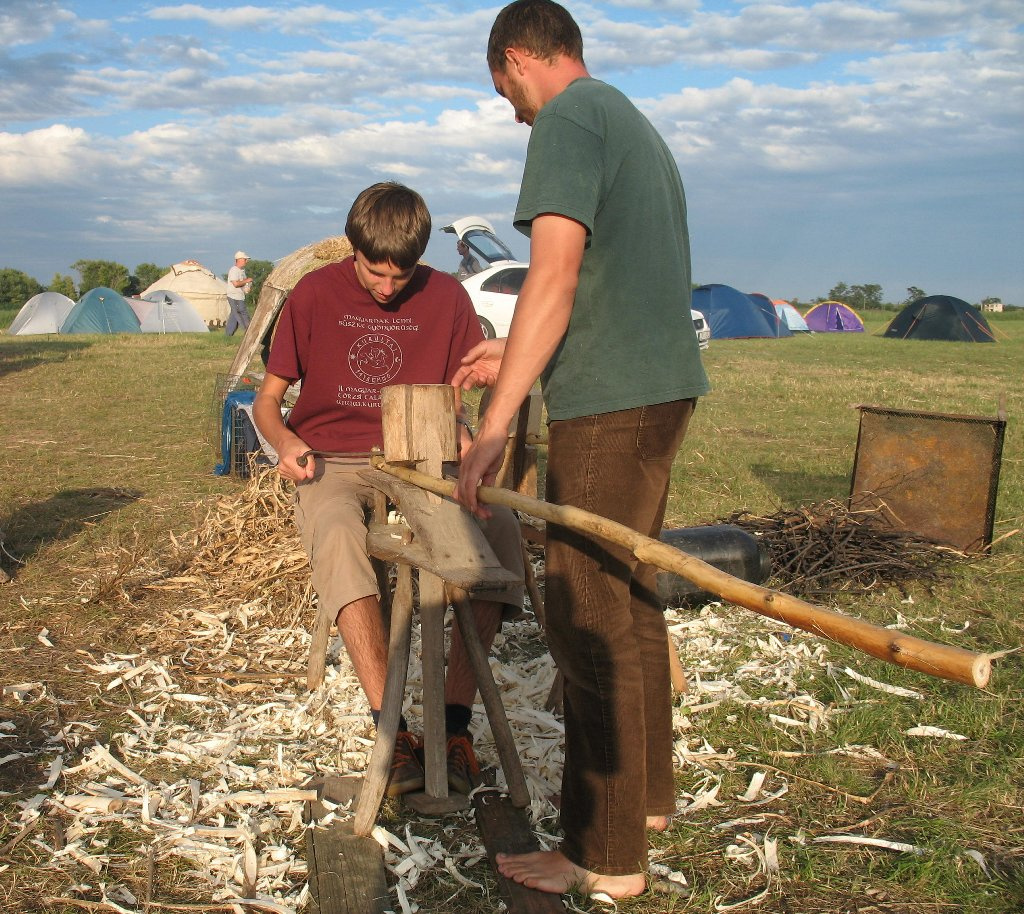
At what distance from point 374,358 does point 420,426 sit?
2.27 feet

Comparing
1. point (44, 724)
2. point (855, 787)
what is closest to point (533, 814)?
point (855, 787)

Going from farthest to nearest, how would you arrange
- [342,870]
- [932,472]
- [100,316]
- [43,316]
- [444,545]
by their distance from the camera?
1. [43,316]
2. [100,316]
3. [932,472]
4. [444,545]
5. [342,870]

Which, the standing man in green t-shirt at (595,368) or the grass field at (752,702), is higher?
the standing man in green t-shirt at (595,368)

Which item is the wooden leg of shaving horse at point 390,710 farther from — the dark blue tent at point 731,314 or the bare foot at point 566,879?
the dark blue tent at point 731,314

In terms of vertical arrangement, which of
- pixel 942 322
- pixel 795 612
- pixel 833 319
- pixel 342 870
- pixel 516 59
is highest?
pixel 833 319

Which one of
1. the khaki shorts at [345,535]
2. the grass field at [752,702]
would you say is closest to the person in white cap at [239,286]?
the grass field at [752,702]

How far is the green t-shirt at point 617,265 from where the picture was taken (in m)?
Answer: 2.30

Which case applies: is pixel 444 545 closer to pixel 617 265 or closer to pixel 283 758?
pixel 617 265

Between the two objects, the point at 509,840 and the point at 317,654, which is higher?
the point at 317,654

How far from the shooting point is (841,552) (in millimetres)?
5410

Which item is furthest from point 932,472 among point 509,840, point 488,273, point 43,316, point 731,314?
point 43,316

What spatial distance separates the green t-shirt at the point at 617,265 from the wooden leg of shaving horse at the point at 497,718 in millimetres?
992

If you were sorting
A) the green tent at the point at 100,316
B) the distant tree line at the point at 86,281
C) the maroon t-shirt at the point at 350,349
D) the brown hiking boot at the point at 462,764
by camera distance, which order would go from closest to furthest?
the brown hiking boot at the point at 462,764, the maroon t-shirt at the point at 350,349, the green tent at the point at 100,316, the distant tree line at the point at 86,281

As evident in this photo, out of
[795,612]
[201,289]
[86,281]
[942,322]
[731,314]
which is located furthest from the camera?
[86,281]
